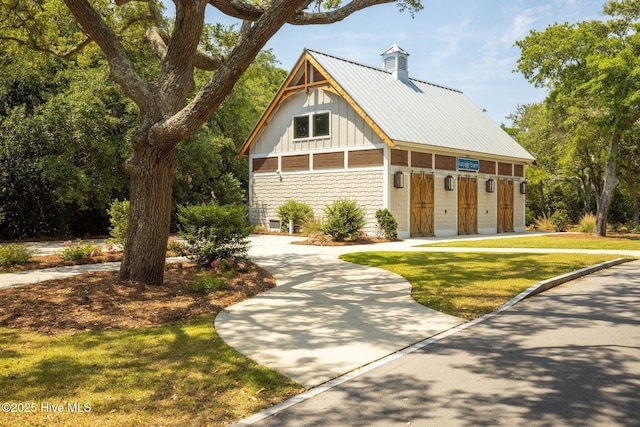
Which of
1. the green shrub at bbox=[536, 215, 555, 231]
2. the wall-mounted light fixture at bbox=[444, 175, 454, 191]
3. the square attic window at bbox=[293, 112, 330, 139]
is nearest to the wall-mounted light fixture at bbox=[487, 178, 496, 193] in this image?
the wall-mounted light fixture at bbox=[444, 175, 454, 191]

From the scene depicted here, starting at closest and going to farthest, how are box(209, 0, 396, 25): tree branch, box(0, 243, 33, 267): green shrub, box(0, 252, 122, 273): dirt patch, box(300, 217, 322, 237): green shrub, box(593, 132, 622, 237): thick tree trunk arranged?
box(209, 0, 396, 25): tree branch < box(0, 252, 122, 273): dirt patch < box(0, 243, 33, 267): green shrub < box(300, 217, 322, 237): green shrub < box(593, 132, 622, 237): thick tree trunk

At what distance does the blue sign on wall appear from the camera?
80.9 feet

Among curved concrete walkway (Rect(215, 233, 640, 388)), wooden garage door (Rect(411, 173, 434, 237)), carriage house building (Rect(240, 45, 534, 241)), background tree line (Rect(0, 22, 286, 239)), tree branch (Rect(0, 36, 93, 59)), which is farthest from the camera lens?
wooden garage door (Rect(411, 173, 434, 237))

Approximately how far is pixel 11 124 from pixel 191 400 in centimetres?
1880

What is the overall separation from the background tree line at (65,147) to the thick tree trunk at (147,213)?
9.17m

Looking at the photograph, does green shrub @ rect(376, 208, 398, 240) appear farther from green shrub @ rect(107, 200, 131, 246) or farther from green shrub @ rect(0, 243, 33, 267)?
green shrub @ rect(0, 243, 33, 267)

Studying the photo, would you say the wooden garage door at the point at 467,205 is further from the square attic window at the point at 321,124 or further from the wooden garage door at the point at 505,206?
the square attic window at the point at 321,124

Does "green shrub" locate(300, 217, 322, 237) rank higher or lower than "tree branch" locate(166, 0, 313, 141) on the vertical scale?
lower

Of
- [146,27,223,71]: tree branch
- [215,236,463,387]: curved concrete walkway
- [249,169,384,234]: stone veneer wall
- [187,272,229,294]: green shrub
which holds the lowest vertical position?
[215,236,463,387]: curved concrete walkway

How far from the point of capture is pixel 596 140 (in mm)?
24984

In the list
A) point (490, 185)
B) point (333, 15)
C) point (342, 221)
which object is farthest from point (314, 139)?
point (333, 15)

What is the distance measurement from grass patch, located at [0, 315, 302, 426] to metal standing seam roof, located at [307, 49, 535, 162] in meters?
16.3

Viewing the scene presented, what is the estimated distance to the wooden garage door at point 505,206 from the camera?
89.6ft

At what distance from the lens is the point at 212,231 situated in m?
10.5
